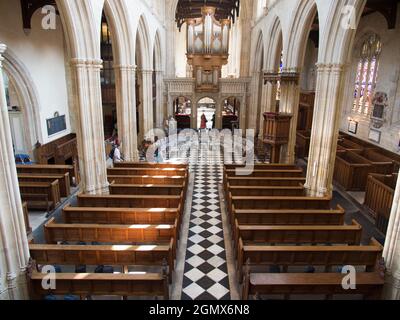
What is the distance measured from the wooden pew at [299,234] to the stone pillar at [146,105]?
11.3m

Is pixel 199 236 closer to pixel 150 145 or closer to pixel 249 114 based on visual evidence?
pixel 150 145

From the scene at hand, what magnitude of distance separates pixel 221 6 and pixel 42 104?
21.1 meters

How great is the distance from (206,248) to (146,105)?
35.3 ft

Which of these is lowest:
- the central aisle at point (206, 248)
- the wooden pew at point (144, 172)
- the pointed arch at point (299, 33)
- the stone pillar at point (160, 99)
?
the central aisle at point (206, 248)

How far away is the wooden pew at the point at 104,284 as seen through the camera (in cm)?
462

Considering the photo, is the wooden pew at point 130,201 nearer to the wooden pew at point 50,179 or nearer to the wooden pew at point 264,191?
the wooden pew at point 264,191

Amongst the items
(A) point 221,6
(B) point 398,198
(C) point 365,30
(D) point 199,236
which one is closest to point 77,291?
(D) point 199,236

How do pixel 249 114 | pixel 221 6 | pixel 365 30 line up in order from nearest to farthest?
pixel 365 30
pixel 249 114
pixel 221 6

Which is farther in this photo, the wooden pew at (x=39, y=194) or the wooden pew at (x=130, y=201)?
the wooden pew at (x=39, y=194)

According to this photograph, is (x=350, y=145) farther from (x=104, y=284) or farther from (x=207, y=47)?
(x=104, y=284)

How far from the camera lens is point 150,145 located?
15773 mm

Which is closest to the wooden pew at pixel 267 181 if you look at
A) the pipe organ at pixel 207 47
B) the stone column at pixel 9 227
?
the stone column at pixel 9 227

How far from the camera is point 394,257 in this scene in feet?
16.1

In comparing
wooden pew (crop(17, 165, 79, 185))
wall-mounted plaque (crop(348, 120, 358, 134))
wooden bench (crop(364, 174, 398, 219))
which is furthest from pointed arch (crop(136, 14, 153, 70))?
wooden bench (crop(364, 174, 398, 219))
